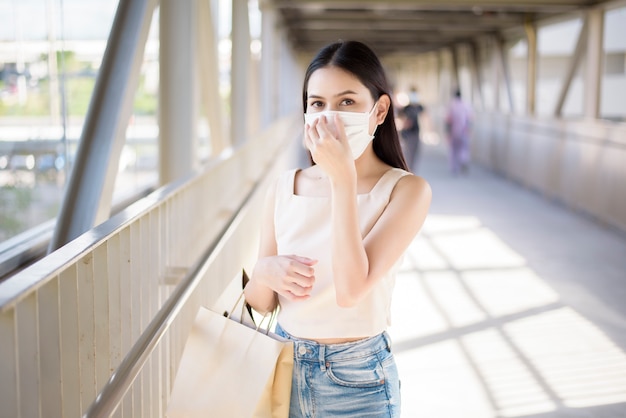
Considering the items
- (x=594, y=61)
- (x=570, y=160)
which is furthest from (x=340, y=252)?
(x=594, y=61)

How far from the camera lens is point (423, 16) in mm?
18031

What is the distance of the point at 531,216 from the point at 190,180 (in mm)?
8747

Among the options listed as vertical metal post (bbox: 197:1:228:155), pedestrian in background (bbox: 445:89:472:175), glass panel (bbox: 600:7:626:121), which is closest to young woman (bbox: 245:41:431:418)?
vertical metal post (bbox: 197:1:228:155)

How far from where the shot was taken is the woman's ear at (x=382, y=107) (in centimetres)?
221

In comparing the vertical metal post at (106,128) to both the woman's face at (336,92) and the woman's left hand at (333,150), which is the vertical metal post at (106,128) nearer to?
the woman's face at (336,92)

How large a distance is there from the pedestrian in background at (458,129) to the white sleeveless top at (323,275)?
53.1 feet

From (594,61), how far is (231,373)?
39.8 feet

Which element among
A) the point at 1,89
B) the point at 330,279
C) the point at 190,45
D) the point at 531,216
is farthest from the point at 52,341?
the point at 531,216

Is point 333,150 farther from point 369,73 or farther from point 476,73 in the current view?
point 476,73

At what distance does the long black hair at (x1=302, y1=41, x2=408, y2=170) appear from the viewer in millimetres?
2096

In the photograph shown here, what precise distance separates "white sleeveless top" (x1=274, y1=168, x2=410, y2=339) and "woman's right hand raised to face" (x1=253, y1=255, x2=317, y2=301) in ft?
0.20

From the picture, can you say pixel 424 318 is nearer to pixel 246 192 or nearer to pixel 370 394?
pixel 246 192

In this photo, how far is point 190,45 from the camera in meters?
6.29

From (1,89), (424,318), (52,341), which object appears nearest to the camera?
(52,341)
